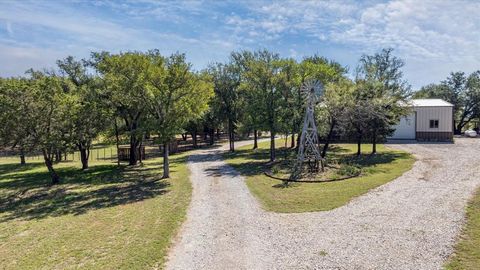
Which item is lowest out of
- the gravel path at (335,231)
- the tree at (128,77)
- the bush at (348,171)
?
the gravel path at (335,231)

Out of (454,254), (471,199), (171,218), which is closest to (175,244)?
(171,218)

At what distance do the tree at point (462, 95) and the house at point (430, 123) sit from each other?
11.9 m

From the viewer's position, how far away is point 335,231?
36.6 ft

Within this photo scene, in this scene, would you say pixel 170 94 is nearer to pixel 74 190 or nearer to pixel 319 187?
pixel 74 190

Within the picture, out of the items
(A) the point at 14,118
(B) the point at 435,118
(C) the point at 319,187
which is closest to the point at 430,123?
(B) the point at 435,118

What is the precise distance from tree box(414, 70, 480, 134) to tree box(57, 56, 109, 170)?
153 ft

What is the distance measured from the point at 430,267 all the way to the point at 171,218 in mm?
9320

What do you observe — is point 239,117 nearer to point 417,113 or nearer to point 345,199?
point 417,113

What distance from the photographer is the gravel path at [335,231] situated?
9047 millimetres

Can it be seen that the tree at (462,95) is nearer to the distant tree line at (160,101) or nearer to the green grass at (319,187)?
the distant tree line at (160,101)

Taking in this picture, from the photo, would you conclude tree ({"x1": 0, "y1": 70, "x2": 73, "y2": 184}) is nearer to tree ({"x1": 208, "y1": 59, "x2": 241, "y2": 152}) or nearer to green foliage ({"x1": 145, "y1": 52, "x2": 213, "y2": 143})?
green foliage ({"x1": 145, "y1": 52, "x2": 213, "y2": 143})

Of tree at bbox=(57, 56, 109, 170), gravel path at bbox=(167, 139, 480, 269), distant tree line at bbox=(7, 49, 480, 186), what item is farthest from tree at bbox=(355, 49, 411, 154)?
tree at bbox=(57, 56, 109, 170)

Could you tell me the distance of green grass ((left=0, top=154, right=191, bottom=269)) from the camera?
32.2 ft

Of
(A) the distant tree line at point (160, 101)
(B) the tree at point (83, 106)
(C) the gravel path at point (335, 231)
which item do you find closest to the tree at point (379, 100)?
(A) the distant tree line at point (160, 101)
